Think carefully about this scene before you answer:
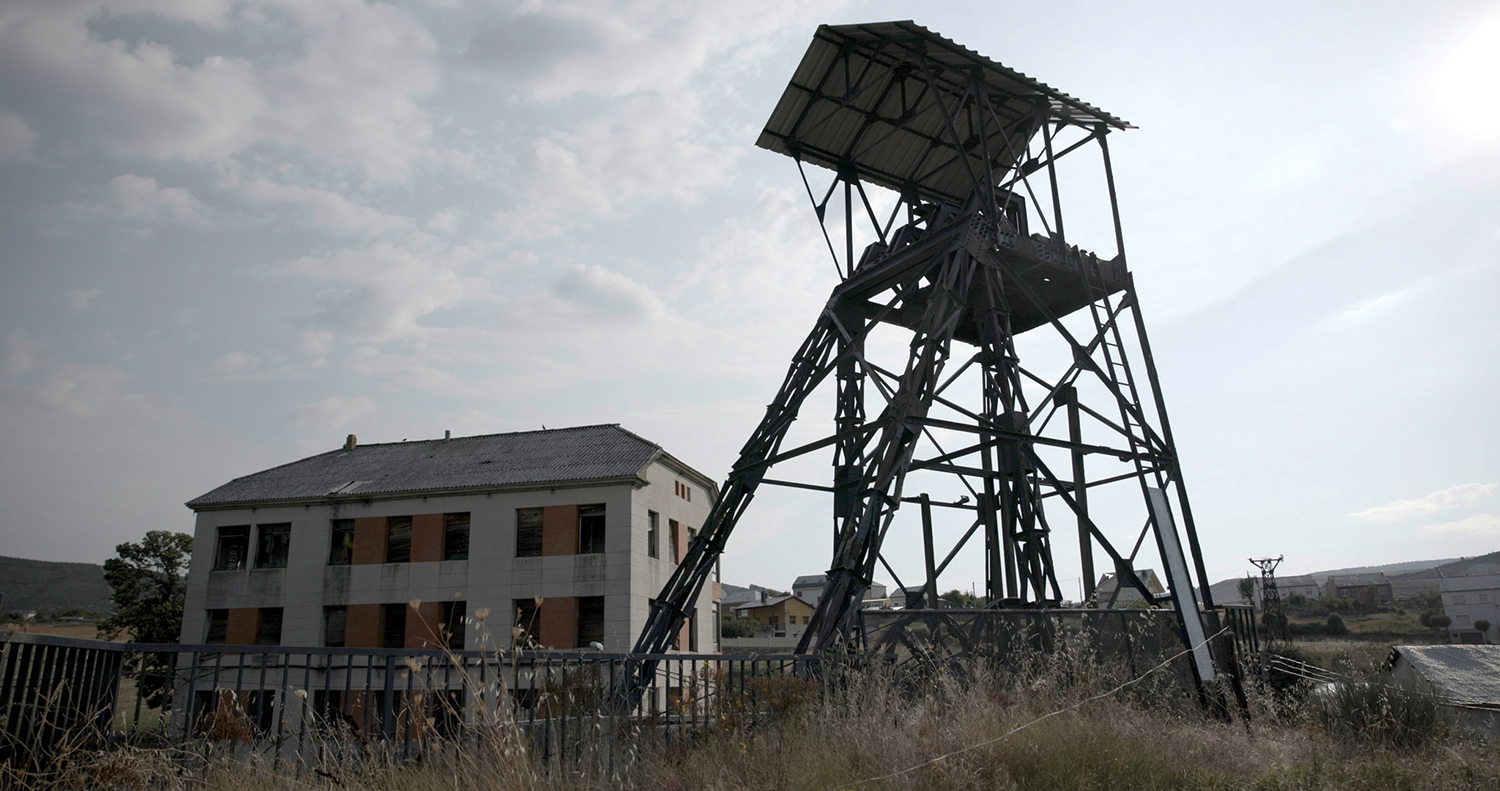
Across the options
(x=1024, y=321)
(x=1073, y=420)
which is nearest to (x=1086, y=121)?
(x=1024, y=321)

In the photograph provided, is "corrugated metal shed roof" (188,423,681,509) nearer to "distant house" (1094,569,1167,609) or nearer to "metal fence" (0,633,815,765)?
"distant house" (1094,569,1167,609)

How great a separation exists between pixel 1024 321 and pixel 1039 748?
10465mm

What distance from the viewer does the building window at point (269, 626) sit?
29125 mm

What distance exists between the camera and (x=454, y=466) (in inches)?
1222

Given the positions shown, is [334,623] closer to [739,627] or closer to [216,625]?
[216,625]

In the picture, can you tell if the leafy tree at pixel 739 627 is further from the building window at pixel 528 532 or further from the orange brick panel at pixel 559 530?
the orange brick panel at pixel 559 530

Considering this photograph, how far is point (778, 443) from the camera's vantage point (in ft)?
42.3

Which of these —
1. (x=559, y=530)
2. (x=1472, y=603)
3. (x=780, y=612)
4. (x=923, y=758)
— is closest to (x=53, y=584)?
(x=780, y=612)

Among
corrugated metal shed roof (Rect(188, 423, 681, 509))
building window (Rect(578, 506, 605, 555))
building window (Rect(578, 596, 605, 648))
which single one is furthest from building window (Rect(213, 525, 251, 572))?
building window (Rect(578, 596, 605, 648))

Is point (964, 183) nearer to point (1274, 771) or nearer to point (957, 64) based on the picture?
point (957, 64)

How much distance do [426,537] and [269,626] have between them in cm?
656

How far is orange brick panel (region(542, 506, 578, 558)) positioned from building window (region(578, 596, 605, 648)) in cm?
156

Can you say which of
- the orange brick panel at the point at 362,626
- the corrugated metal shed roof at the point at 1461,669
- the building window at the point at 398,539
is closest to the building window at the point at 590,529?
the building window at the point at 398,539

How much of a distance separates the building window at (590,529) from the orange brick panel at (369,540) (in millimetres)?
6905
